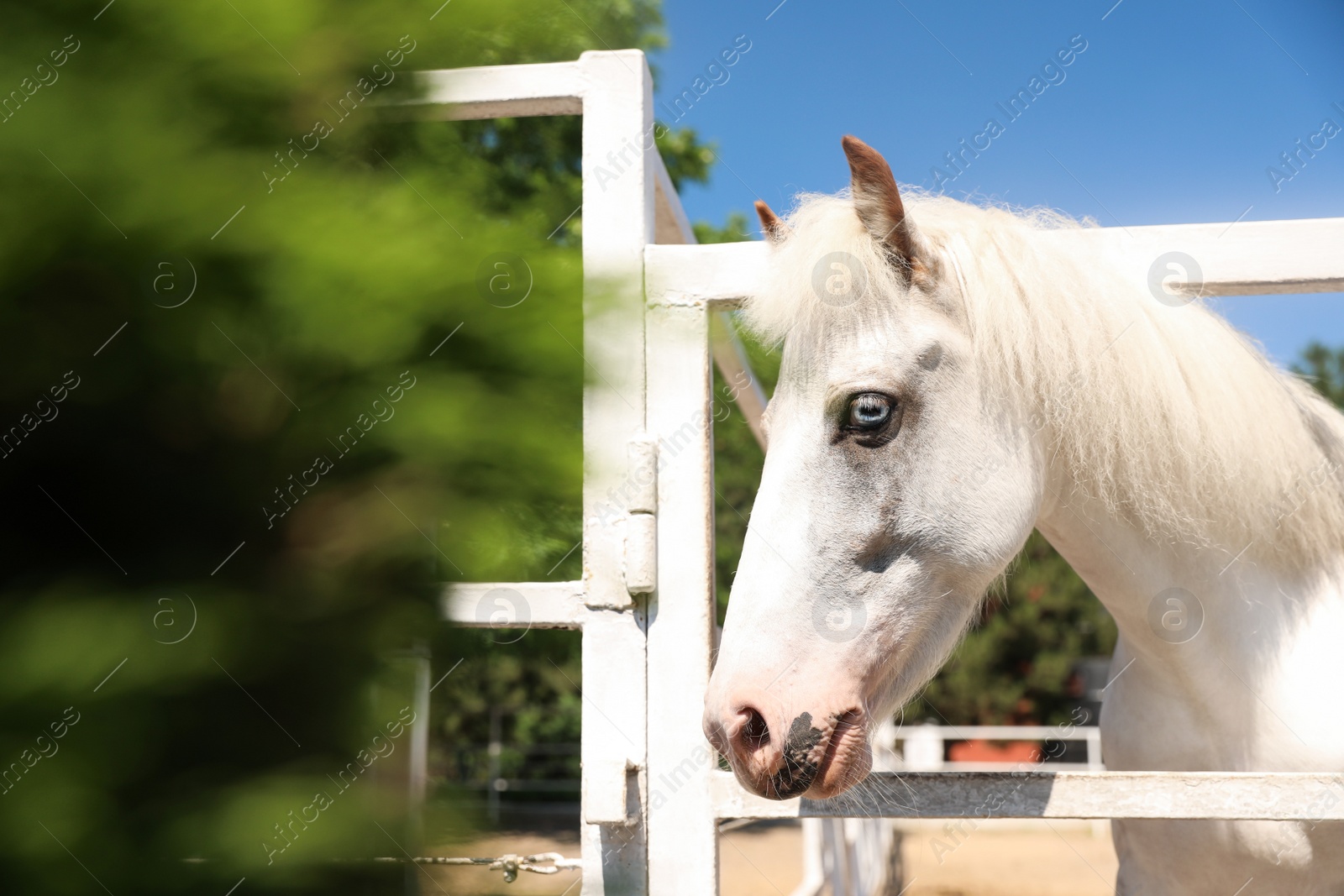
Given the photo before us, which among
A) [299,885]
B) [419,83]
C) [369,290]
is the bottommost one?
[299,885]

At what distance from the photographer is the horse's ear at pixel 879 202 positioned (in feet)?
4.97

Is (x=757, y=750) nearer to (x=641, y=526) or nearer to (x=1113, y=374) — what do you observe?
(x=641, y=526)

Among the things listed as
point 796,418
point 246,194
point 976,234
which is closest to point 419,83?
point 246,194

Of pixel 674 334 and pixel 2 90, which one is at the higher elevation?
pixel 674 334

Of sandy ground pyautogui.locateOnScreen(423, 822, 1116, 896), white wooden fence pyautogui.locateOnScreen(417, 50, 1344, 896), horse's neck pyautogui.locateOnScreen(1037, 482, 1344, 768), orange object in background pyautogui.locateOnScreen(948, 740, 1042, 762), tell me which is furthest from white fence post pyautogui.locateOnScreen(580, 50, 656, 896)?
orange object in background pyautogui.locateOnScreen(948, 740, 1042, 762)

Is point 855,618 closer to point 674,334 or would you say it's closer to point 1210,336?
point 674,334

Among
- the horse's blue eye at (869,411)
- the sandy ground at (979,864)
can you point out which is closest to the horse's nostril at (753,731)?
the horse's blue eye at (869,411)

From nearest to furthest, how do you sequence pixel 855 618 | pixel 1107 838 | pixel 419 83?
pixel 419 83 < pixel 855 618 < pixel 1107 838

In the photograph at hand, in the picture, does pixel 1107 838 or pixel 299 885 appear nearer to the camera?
pixel 299 885

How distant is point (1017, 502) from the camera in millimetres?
1609

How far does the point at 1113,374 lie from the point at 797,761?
0.87 metres

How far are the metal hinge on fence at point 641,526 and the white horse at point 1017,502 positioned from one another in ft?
0.63

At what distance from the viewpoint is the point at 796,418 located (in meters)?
A: 1.58

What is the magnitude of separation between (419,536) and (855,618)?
1103mm
